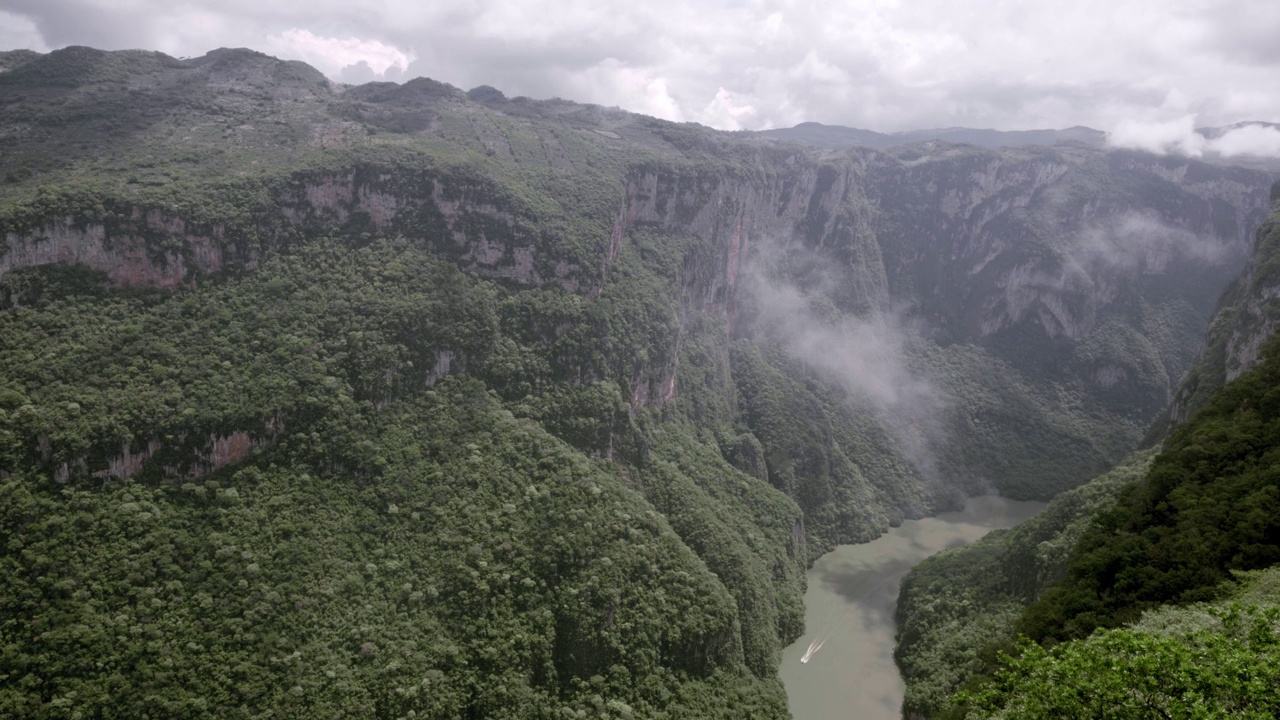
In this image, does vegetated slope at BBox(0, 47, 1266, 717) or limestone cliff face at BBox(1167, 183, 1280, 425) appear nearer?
vegetated slope at BBox(0, 47, 1266, 717)

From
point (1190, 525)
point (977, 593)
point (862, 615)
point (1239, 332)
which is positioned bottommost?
point (862, 615)

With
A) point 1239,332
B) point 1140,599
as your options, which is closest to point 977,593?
point 1140,599

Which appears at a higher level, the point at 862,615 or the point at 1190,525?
the point at 1190,525

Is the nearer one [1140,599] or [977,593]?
[1140,599]

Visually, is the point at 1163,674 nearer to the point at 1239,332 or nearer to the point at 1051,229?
the point at 1239,332

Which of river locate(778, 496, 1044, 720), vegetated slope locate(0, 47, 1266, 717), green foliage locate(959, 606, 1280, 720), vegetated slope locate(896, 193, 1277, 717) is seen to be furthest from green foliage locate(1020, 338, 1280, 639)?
river locate(778, 496, 1044, 720)

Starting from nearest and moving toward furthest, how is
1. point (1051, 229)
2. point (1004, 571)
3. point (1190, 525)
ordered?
1. point (1190, 525)
2. point (1004, 571)
3. point (1051, 229)

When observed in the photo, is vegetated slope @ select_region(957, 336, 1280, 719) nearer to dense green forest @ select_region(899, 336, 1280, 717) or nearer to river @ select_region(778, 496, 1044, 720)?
dense green forest @ select_region(899, 336, 1280, 717)
